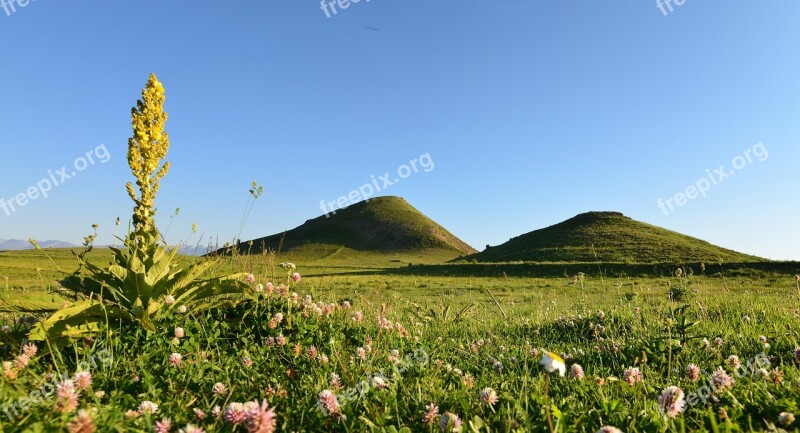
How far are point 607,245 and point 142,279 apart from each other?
6698 cm

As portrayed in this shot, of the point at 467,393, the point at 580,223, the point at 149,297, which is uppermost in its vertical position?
the point at 580,223

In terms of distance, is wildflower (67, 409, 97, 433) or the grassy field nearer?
wildflower (67, 409, 97, 433)

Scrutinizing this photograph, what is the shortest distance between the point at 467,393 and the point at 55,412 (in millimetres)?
2549

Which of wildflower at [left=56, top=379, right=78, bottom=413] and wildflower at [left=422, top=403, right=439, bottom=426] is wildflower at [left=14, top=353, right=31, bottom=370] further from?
wildflower at [left=422, top=403, right=439, bottom=426]

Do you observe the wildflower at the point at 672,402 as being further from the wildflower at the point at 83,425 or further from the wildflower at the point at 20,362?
the wildflower at the point at 20,362

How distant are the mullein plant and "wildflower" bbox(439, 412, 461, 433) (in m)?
3.44

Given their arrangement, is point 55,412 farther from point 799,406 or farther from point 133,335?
point 799,406

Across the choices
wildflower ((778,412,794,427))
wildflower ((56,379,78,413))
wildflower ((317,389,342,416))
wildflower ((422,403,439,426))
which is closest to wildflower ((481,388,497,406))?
wildflower ((422,403,439,426))

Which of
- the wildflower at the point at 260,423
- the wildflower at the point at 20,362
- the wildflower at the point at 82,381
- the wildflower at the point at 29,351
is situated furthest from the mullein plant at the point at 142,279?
the wildflower at the point at 260,423

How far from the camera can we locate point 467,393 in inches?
124

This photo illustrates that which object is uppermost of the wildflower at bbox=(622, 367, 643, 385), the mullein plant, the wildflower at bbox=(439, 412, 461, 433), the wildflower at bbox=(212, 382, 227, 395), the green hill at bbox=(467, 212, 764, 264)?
the green hill at bbox=(467, 212, 764, 264)

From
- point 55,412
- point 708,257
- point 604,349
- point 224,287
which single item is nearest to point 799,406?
point 604,349

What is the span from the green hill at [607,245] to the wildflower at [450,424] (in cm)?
5142

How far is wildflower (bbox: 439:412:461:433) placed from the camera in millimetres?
2355
